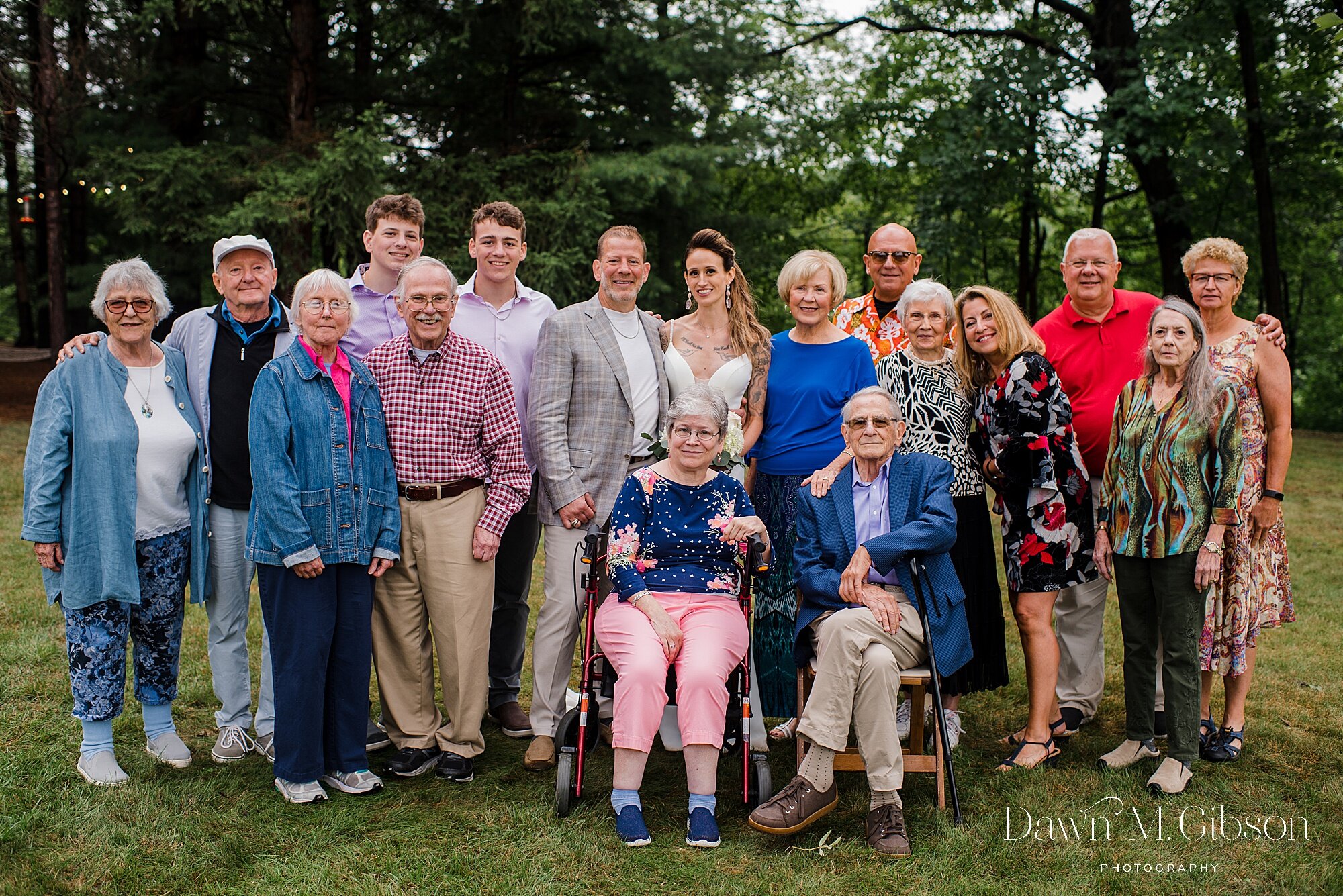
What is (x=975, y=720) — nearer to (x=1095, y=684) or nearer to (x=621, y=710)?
(x=1095, y=684)

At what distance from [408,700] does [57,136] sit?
11.4 m

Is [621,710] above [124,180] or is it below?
below

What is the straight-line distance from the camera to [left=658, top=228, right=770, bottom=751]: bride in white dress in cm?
403

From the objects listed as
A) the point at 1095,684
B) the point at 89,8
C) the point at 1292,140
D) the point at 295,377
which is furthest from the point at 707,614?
the point at 1292,140

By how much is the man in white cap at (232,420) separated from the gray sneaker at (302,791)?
0.30 metres

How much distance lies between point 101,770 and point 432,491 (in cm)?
159

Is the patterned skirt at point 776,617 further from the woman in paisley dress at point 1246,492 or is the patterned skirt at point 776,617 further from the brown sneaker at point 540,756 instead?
the woman in paisley dress at point 1246,492

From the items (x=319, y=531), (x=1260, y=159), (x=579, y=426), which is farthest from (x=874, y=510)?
(x=1260, y=159)

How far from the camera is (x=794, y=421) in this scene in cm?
402

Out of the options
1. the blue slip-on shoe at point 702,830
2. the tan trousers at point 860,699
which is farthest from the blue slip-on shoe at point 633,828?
the tan trousers at point 860,699

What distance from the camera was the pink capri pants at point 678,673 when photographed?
334cm

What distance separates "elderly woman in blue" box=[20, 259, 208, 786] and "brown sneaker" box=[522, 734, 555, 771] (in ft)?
4.34

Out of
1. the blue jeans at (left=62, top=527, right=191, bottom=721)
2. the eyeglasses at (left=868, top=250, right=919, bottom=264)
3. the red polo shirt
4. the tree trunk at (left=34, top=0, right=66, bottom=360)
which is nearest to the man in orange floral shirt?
the eyeglasses at (left=868, top=250, right=919, bottom=264)

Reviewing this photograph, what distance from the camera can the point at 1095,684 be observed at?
4.38 m
